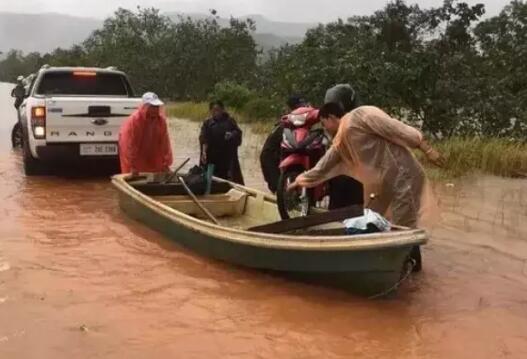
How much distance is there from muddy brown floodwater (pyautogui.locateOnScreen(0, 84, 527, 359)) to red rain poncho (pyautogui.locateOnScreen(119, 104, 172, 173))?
3.29 feet

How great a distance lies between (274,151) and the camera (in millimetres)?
8148

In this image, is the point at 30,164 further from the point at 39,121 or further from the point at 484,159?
the point at 484,159

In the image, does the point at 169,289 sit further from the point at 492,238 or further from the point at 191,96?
the point at 191,96

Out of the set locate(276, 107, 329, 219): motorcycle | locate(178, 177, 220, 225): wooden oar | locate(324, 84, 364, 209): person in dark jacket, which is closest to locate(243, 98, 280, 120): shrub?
locate(178, 177, 220, 225): wooden oar

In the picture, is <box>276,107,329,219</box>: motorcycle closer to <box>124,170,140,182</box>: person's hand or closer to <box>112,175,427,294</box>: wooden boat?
<box>112,175,427,294</box>: wooden boat

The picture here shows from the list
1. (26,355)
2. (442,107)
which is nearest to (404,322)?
(26,355)

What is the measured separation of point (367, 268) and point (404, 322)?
1.53 feet

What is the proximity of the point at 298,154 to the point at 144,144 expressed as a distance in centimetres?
278

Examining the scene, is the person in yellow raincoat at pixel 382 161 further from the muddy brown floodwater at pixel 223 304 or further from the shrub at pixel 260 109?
the shrub at pixel 260 109

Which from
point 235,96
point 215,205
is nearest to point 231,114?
point 235,96

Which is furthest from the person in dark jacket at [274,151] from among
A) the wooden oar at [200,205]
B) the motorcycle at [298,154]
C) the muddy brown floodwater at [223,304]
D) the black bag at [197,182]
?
the muddy brown floodwater at [223,304]

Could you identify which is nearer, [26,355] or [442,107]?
[26,355]

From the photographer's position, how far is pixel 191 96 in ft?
105

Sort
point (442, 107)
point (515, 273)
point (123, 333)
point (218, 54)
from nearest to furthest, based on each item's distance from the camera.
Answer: point (123, 333)
point (515, 273)
point (442, 107)
point (218, 54)
